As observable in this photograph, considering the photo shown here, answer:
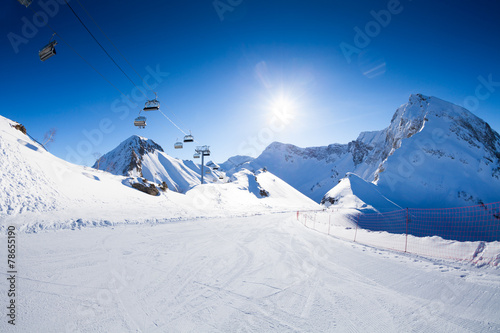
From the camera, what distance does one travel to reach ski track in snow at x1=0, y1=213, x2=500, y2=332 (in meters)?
2.83

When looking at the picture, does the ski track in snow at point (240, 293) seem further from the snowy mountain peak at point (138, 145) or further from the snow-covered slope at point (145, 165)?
the snowy mountain peak at point (138, 145)

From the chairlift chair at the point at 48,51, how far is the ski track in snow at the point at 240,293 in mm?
6625

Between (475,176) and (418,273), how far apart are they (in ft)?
259

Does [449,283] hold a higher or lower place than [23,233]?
higher

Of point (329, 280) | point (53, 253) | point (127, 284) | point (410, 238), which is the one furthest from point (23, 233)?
point (410, 238)

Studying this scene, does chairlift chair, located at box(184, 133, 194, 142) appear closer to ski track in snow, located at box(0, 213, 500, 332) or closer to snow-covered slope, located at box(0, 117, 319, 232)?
snow-covered slope, located at box(0, 117, 319, 232)

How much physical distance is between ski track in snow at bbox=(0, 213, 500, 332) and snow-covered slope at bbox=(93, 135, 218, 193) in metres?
136

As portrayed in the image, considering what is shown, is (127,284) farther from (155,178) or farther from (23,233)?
(155,178)

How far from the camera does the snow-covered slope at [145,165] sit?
14338 cm

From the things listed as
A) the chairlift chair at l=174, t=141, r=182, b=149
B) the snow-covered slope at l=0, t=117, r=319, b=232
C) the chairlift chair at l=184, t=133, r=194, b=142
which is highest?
the chairlift chair at l=184, t=133, r=194, b=142

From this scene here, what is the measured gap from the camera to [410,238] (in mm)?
10031

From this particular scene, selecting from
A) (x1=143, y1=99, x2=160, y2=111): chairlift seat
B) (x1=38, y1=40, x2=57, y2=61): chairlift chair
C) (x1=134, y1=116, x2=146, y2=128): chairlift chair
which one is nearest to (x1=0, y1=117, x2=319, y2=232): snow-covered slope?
(x1=134, y1=116, x2=146, y2=128): chairlift chair

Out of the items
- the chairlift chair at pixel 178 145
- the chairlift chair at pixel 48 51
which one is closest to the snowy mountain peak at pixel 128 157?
the chairlift chair at pixel 178 145

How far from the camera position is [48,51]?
7039 mm
